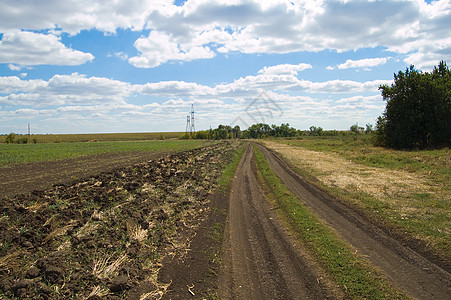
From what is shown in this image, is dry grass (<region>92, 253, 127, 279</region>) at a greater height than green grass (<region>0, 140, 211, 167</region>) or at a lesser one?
lesser

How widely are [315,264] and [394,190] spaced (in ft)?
28.3

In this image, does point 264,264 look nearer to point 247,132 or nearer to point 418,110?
point 418,110

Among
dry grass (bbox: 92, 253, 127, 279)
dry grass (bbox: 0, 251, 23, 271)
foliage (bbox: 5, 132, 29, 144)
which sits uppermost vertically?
foliage (bbox: 5, 132, 29, 144)

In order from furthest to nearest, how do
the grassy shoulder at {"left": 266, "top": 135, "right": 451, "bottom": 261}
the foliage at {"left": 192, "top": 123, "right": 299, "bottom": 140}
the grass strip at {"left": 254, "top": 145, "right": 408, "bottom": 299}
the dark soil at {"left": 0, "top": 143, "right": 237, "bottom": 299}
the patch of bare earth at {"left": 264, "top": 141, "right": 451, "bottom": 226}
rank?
the foliage at {"left": 192, "top": 123, "right": 299, "bottom": 140} → the patch of bare earth at {"left": 264, "top": 141, "right": 451, "bottom": 226} → the grassy shoulder at {"left": 266, "top": 135, "right": 451, "bottom": 261} → the dark soil at {"left": 0, "top": 143, "right": 237, "bottom": 299} → the grass strip at {"left": 254, "top": 145, "right": 408, "bottom": 299}

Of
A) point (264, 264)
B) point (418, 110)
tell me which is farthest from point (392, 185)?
point (418, 110)

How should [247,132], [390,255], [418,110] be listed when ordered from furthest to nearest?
[247,132], [418,110], [390,255]

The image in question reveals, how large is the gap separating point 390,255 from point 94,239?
6.47 metres

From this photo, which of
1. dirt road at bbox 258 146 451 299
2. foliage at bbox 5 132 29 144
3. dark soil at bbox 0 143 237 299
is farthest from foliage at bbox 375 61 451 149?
foliage at bbox 5 132 29 144

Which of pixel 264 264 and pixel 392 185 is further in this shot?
pixel 392 185

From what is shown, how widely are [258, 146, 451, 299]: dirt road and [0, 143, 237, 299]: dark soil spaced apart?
11.9 feet

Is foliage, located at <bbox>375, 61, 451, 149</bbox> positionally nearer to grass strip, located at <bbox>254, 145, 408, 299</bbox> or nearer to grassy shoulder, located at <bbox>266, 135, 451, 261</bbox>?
grassy shoulder, located at <bbox>266, 135, 451, 261</bbox>

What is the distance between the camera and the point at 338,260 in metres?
5.46

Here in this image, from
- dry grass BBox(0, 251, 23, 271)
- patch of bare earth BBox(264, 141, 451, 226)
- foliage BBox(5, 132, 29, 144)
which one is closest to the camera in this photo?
dry grass BBox(0, 251, 23, 271)

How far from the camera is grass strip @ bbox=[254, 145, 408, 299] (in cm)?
439
